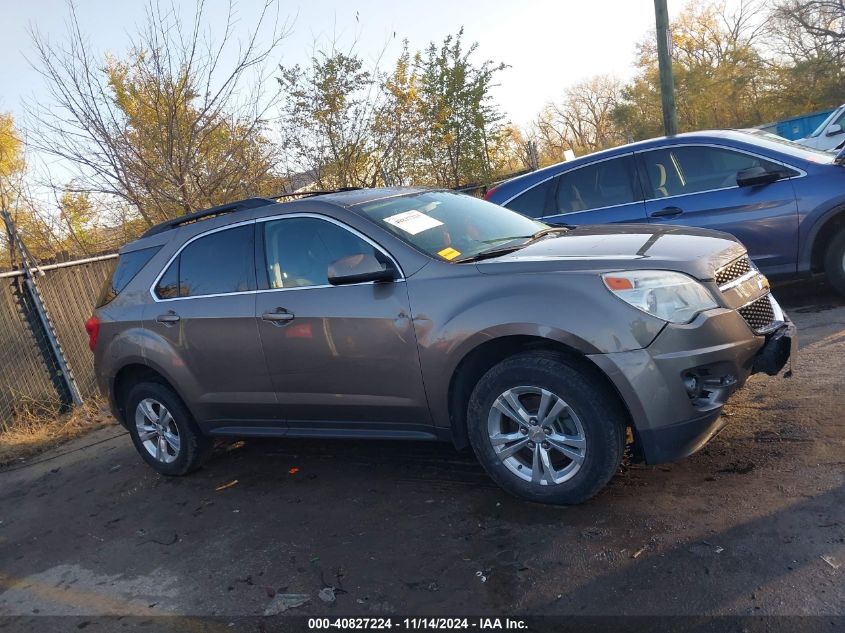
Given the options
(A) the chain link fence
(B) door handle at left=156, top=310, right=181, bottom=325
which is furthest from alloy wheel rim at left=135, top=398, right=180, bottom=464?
(A) the chain link fence

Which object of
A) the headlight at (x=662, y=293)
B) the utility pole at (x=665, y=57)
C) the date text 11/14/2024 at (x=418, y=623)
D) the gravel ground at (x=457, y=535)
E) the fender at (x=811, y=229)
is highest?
the utility pole at (x=665, y=57)

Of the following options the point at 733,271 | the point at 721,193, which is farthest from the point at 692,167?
the point at 733,271

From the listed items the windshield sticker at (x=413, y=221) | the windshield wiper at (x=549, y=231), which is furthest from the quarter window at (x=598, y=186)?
the windshield sticker at (x=413, y=221)

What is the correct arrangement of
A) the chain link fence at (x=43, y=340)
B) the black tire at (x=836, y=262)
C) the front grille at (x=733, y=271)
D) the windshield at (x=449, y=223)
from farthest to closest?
the chain link fence at (x=43, y=340) < the black tire at (x=836, y=262) < the windshield at (x=449, y=223) < the front grille at (x=733, y=271)

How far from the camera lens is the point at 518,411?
365 centimetres

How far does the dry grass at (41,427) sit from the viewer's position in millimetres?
7238

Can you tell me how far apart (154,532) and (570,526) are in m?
2.67

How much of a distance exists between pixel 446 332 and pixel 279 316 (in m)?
1.21

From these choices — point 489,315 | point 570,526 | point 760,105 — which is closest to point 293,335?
point 489,315

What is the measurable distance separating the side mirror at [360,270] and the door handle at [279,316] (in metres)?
0.52

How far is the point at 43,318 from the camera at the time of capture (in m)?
7.99

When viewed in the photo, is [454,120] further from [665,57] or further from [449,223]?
[449,223]

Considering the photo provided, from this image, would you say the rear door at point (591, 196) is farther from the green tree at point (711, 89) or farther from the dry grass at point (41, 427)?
the green tree at point (711, 89)

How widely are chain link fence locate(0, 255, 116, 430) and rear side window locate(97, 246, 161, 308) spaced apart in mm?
2742
